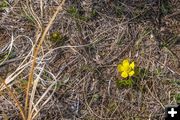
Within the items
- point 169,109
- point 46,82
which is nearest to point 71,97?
point 46,82

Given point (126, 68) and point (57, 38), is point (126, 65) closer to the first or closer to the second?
point (126, 68)

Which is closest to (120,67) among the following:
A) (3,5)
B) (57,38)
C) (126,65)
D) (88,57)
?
(126,65)

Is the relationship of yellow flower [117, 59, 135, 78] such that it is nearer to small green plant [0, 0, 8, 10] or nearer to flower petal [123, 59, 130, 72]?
flower petal [123, 59, 130, 72]

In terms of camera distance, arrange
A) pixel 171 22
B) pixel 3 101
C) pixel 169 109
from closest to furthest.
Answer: pixel 169 109 < pixel 3 101 < pixel 171 22

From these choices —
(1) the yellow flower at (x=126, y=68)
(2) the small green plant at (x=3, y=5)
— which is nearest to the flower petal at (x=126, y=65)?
(1) the yellow flower at (x=126, y=68)

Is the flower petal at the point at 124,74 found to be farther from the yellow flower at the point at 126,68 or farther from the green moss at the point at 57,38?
the green moss at the point at 57,38

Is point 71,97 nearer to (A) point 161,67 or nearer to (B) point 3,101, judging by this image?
(B) point 3,101

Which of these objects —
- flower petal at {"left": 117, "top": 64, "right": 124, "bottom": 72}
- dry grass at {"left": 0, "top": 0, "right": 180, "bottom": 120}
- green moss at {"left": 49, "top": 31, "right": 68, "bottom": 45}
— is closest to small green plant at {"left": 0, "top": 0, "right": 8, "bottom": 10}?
dry grass at {"left": 0, "top": 0, "right": 180, "bottom": 120}
